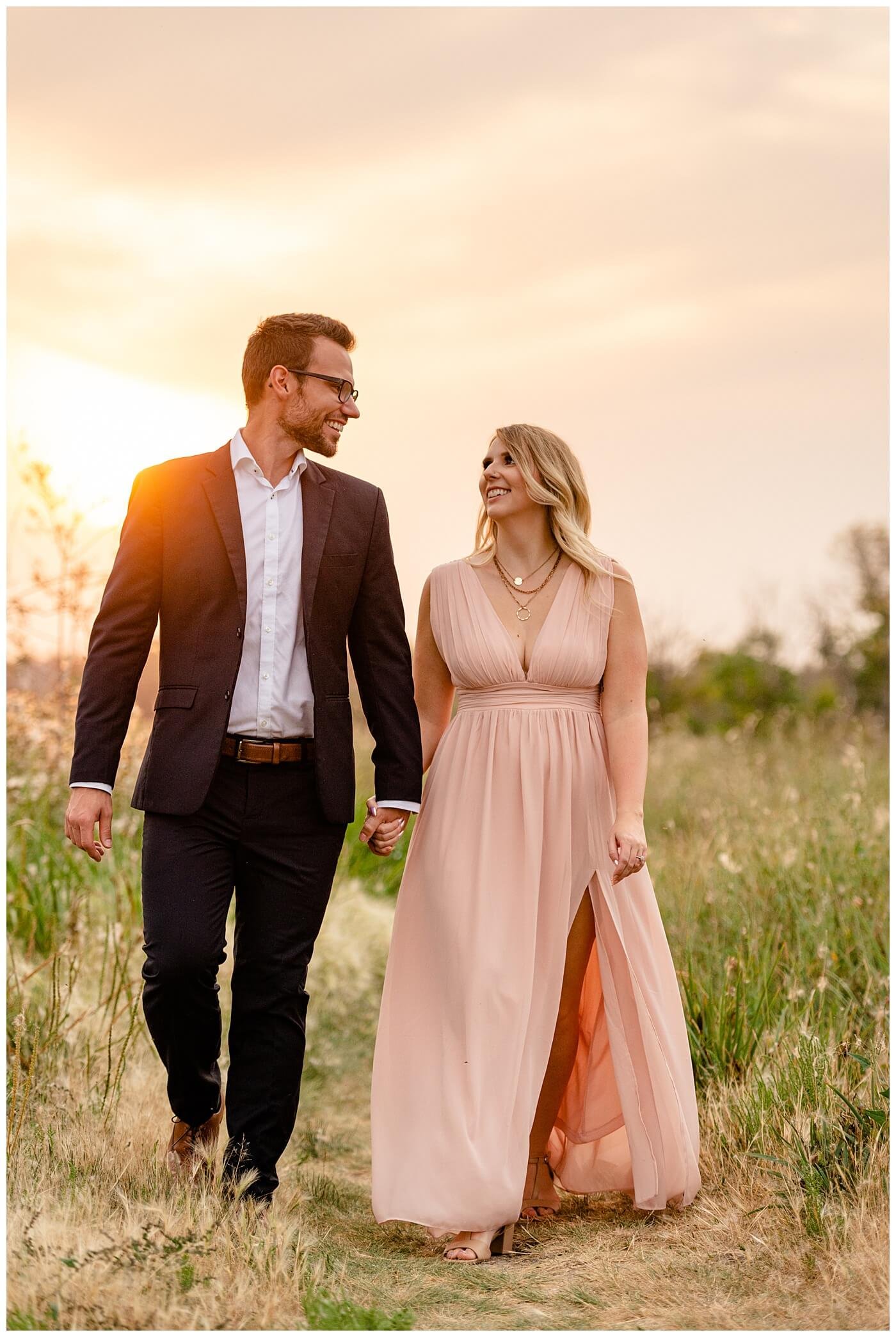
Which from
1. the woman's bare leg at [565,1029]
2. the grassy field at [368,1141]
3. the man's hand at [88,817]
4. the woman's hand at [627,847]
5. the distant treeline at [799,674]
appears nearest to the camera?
the grassy field at [368,1141]

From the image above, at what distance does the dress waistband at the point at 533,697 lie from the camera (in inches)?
164

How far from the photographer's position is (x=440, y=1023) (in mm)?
4004

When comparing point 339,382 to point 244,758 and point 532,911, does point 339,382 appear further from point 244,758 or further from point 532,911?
point 532,911

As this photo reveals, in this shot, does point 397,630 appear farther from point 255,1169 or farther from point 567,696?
point 255,1169

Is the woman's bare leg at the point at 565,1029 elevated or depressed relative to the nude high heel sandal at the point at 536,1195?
elevated

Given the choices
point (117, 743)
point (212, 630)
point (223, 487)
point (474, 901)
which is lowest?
point (474, 901)

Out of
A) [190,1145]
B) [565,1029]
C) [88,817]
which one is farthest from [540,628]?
[190,1145]

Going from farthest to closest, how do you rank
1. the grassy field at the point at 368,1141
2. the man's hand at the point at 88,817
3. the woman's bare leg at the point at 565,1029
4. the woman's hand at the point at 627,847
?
the woman's bare leg at the point at 565,1029
the woman's hand at the point at 627,847
the man's hand at the point at 88,817
the grassy field at the point at 368,1141

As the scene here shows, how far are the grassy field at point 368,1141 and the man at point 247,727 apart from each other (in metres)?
0.43

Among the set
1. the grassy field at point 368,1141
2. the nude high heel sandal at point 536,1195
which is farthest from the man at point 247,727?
the nude high heel sandal at point 536,1195

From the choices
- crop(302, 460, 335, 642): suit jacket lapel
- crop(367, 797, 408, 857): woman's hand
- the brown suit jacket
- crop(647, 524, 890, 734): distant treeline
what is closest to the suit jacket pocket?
the brown suit jacket

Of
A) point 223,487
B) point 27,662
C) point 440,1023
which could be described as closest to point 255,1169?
point 440,1023

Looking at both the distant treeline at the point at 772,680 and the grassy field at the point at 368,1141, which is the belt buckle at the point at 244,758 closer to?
the grassy field at the point at 368,1141

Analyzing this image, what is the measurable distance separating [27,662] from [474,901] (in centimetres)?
363
